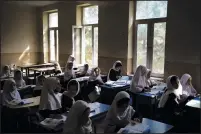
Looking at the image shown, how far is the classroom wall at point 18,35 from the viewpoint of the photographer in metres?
9.12

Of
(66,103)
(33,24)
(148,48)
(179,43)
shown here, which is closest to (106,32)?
(148,48)

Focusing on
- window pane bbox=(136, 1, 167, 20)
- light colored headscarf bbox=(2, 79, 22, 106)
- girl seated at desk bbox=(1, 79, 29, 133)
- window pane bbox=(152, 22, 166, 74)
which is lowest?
girl seated at desk bbox=(1, 79, 29, 133)

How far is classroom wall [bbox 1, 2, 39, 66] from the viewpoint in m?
A: 9.12

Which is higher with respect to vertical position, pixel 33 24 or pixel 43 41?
pixel 33 24

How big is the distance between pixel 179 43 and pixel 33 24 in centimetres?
719

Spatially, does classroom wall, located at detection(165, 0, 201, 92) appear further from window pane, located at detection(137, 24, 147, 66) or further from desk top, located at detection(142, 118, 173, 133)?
desk top, located at detection(142, 118, 173, 133)

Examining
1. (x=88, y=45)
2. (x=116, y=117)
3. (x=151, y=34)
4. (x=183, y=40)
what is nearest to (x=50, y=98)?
(x=116, y=117)

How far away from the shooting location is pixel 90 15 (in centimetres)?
754

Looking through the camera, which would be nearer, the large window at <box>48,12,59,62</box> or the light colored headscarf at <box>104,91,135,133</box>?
the light colored headscarf at <box>104,91,135,133</box>

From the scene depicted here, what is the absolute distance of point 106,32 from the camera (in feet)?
21.9

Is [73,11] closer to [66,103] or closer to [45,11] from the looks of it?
[45,11]

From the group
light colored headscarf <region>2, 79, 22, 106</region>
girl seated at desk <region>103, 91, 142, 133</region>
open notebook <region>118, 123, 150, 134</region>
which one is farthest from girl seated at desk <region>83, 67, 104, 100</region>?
open notebook <region>118, 123, 150, 134</region>

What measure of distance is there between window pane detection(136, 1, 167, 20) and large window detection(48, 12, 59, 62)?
4.36 m

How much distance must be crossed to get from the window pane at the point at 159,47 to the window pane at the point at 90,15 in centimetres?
249
